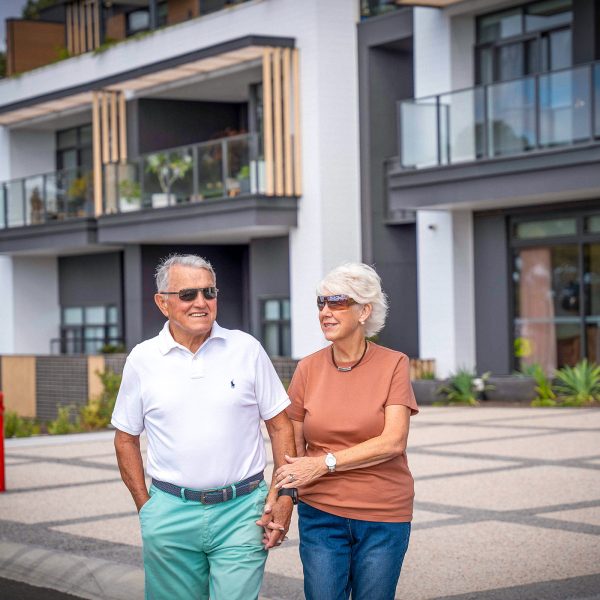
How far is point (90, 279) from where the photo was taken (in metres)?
38.1

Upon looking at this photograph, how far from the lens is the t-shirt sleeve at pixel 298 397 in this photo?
5445 millimetres

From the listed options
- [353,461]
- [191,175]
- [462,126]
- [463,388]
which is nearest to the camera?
[353,461]

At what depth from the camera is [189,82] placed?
31656 millimetres

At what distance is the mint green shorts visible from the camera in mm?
5293

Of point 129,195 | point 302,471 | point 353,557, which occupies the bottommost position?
point 353,557

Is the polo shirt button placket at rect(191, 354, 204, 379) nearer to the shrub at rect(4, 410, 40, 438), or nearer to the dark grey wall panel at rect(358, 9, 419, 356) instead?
the shrub at rect(4, 410, 40, 438)

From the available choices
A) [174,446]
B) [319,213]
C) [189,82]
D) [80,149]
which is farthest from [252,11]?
[174,446]

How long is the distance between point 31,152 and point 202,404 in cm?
3560

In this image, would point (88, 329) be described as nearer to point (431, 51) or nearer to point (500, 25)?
point (431, 51)

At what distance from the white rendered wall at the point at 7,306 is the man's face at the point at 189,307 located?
1342 inches

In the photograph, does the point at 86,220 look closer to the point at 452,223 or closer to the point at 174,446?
the point at 452,223

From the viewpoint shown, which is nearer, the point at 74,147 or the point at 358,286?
the point at 358,286

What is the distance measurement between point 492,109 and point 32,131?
2023 centimetres

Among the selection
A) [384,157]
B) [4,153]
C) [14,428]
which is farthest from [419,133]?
[4,153]
